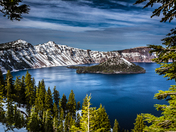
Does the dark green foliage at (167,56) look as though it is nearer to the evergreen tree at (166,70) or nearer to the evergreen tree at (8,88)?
the evergreen tree at (166,70)

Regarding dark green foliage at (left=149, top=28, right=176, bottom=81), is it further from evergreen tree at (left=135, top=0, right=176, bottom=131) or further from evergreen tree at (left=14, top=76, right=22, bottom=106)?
evergreen tree at (left=14, top=76, right=22, bottom=106)

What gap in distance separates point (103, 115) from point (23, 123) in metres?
25.2

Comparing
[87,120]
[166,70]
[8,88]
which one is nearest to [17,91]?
[8,88]

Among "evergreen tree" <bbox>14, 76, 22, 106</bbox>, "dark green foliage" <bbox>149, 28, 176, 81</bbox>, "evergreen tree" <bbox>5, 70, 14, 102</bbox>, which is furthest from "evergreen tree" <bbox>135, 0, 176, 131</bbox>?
"evergreen tree" <bbox>14, 76, 22, 106</bbox>

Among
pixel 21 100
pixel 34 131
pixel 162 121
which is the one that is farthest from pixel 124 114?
pixel 162 121

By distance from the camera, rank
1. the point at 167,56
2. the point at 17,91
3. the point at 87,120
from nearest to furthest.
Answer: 1. the point at 167,56
2. the point at 87,120
3. the point at 17,91

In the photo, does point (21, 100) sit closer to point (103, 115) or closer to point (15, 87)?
point (15, 87)

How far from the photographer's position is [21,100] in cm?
5419

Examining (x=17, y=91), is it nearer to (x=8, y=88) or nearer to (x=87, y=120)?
(x=8, y=88)

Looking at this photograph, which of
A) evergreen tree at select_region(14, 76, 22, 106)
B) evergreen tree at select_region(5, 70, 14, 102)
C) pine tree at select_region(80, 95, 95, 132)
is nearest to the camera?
pine tree at select_region(80, 95, 95, 132)

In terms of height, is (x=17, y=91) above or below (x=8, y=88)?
below

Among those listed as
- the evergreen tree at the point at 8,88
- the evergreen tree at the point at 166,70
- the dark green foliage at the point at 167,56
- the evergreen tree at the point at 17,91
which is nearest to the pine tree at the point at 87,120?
the evergreen tree at the point at 166,70

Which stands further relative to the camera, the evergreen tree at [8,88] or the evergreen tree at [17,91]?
the evergreen tree at [17,91]

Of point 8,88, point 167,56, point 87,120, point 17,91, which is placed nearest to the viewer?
point 167,56
